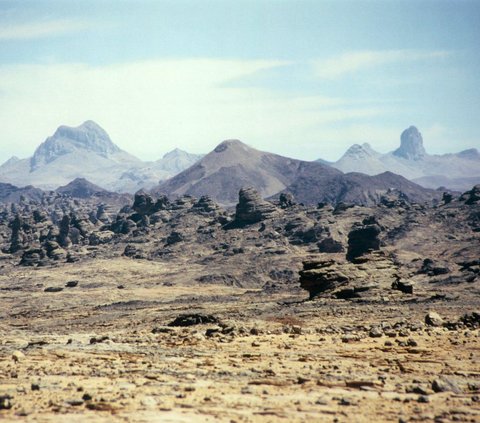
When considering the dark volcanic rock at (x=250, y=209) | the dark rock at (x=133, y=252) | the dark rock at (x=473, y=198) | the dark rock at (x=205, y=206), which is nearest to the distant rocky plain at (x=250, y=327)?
the dark volcanic rock at (x=250, y=209)

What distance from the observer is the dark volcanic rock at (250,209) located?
125 m

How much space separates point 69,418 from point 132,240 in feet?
382

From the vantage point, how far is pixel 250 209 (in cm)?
12500

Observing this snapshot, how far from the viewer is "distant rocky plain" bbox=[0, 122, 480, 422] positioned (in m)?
15.7

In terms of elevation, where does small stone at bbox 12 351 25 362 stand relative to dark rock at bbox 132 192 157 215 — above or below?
below

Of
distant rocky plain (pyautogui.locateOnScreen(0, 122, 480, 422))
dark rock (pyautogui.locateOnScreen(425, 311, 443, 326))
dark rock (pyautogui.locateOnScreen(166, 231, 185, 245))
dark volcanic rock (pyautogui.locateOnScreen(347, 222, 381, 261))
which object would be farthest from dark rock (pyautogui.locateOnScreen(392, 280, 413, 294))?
dark rock (pyautogui.locateOnScreen(166, 231, 185, 245))

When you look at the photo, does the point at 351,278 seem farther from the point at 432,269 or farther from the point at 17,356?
the point at 432,269

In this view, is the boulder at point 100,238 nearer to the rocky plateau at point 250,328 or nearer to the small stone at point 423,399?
the rocky plateau at point 250,328

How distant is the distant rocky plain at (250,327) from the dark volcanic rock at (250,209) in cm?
42

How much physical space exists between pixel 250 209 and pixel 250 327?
302 feet

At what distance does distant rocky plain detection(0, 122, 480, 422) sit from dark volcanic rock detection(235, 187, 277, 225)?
42cm

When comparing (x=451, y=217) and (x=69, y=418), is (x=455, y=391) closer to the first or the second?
(x=69, y=418)

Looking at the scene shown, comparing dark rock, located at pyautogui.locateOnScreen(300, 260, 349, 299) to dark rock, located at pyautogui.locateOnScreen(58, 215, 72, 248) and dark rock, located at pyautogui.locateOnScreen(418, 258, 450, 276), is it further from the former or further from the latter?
dark rock, located at pyautogui.locateOnScreen(58, 215, 72, 248)

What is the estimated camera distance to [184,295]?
2982 inches
